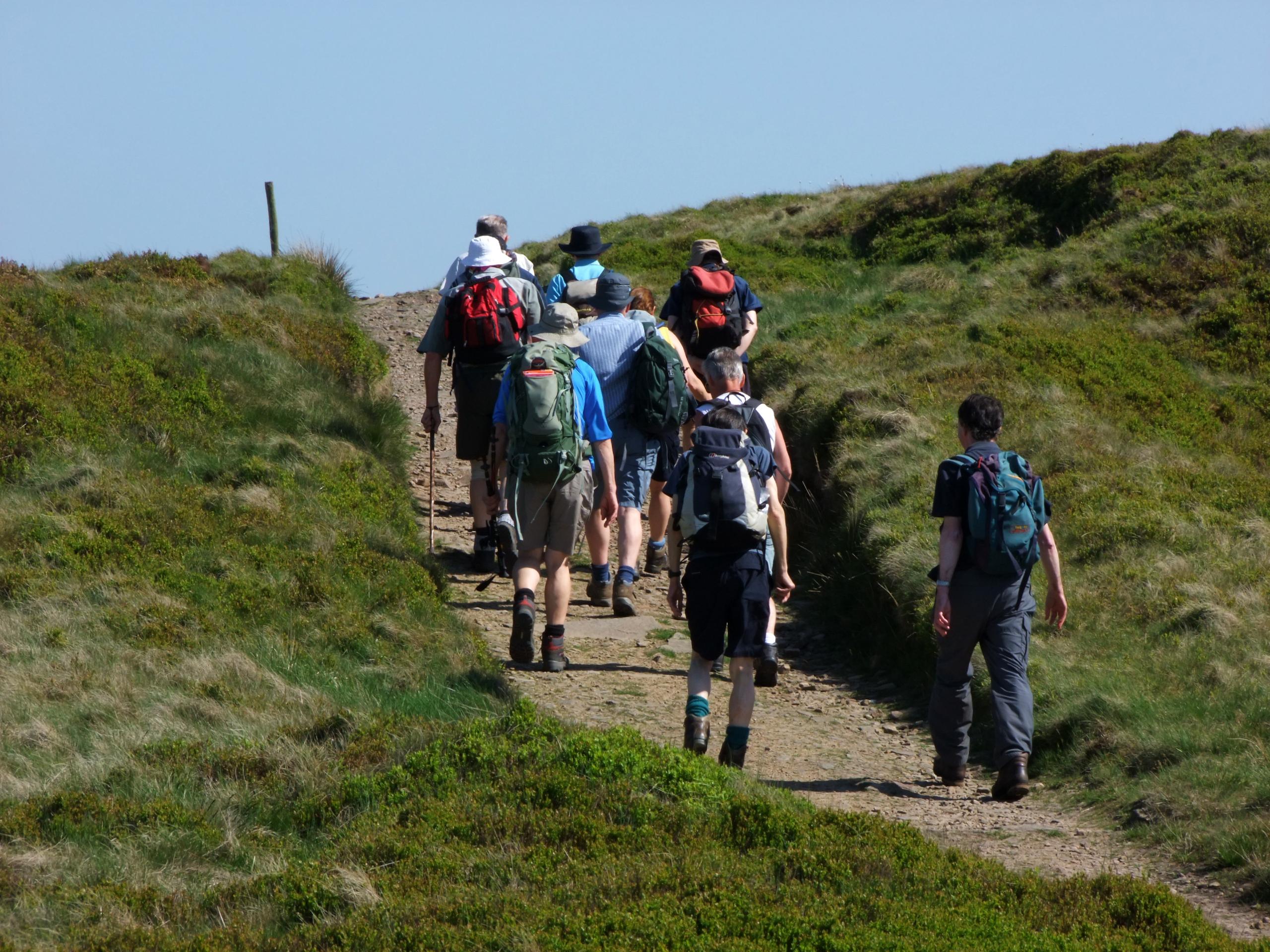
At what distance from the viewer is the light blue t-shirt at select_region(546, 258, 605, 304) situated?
9.34m

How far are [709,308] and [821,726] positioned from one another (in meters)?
3.39

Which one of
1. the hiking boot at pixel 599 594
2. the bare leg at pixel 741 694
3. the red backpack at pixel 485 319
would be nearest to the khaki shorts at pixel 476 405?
the red backpack at pixel 485 319

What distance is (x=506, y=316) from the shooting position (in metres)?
8.84

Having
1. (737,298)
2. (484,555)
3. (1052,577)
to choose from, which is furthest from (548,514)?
(737,298)

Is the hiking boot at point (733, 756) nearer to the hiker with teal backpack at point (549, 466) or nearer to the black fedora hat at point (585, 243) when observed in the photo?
the hiker with teal backpack at point (549, 466)

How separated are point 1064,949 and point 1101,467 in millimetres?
6809

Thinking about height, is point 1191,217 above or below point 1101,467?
above

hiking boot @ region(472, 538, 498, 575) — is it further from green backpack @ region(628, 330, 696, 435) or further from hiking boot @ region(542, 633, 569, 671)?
hiking boot @ region(542, 633, 569, 671)

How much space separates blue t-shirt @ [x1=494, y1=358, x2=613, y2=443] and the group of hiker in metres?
0.01

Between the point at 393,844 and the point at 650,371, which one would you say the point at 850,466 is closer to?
the point at 650,371

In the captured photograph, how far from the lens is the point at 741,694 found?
6.05 m

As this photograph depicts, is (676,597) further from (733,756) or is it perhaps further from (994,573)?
(994,573)

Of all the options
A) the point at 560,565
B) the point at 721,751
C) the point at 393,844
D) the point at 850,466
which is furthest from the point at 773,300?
the point at 393,844

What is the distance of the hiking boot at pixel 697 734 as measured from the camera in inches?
235
